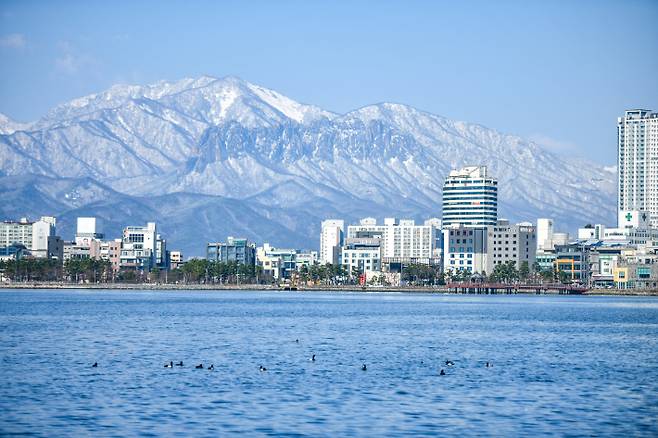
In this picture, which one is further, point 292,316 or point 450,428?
point 292,316

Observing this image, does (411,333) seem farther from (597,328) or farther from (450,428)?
(450,428)

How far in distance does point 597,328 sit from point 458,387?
62.4 m

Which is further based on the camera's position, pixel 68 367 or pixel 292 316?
pixel 292 316

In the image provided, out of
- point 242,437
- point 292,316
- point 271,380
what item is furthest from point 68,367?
point 292,316

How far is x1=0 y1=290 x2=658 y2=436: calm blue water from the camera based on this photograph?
5266 centimetres

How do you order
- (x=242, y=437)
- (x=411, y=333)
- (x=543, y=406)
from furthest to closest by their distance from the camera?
(x=411, y=333) → (x=543, y=406) → (x=242, y=437)

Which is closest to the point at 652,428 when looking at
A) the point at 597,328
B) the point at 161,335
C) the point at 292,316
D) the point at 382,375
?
the point at 382,375

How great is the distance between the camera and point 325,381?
67812 mm

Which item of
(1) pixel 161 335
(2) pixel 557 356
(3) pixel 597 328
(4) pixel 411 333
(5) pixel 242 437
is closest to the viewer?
(5) pixel 242 437

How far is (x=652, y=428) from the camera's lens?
5181cm

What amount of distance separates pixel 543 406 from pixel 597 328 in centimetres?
6887

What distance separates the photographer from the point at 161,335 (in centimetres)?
10462

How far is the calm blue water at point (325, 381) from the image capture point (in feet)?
173

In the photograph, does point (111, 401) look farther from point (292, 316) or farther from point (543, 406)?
point (292, 316)
